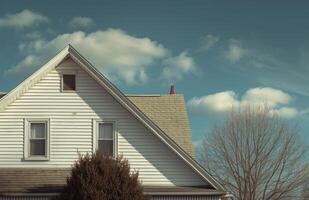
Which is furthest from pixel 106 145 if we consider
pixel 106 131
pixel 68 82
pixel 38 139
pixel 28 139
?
pixel 28 139

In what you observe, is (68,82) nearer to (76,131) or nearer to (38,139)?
(76,131)

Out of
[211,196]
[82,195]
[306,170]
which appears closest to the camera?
[82,195]

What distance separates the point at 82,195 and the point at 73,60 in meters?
6.45

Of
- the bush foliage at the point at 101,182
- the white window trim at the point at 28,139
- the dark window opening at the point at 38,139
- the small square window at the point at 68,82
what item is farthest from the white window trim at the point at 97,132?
the bush foliage at the point at 101,182

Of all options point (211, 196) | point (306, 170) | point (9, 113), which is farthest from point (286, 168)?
point (9, 113)

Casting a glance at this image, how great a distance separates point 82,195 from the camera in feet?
59.9

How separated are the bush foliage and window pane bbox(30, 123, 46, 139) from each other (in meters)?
4.44

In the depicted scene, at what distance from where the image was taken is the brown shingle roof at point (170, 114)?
25.4 meters

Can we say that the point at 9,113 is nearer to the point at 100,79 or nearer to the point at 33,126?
the point at 33,126

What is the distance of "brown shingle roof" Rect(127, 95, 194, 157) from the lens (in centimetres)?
2539

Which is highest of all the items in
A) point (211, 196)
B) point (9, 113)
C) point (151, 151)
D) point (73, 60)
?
point (73, 60)

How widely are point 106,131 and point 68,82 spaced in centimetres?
236

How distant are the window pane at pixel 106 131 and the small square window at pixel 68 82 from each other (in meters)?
1.83

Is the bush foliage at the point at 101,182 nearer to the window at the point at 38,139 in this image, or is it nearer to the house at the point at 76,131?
the house at the point at 76,131
